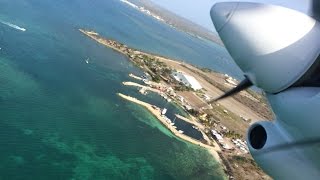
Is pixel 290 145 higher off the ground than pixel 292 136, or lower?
lower

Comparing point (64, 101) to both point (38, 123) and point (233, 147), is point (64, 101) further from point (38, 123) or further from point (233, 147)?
point (233, 147)

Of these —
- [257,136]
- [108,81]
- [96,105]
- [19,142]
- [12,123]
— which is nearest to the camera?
[257,136]

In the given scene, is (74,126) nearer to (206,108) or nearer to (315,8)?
(206,108)

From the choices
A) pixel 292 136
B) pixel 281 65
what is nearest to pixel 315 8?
pixel 281 65

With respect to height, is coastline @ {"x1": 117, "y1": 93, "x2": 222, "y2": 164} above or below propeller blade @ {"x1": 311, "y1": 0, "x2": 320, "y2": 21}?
below

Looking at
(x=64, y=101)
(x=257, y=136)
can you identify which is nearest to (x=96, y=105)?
(x=64, y=101)

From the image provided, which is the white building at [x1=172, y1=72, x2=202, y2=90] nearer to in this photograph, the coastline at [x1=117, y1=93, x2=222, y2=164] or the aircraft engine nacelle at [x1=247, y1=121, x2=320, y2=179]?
the coastline at [x1=117, y1=93, x2=222, y2=164]

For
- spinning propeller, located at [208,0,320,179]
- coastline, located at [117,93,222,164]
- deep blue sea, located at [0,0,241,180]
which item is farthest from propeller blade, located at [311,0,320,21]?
coastline, located at [117,93,222,164]

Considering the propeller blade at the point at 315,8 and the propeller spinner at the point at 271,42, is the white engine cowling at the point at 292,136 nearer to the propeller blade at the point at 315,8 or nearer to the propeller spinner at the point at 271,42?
the propeller spinner at the point at 271,42
